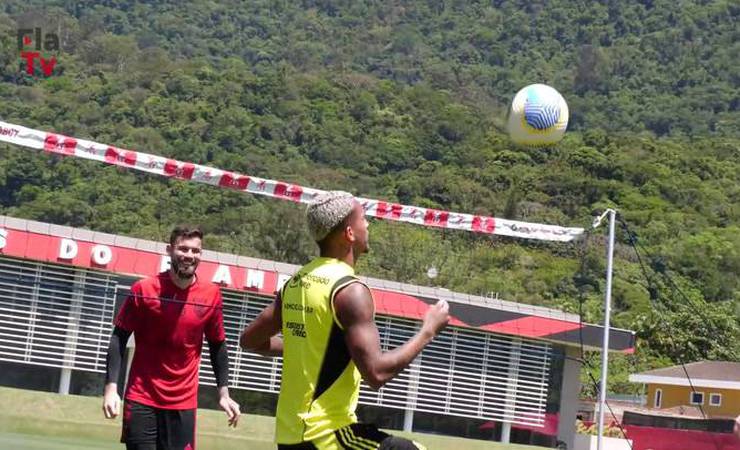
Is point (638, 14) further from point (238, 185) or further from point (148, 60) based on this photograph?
point (238, 185)

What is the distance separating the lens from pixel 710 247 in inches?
3113

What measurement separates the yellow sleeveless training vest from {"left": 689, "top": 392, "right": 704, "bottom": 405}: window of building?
118 ft

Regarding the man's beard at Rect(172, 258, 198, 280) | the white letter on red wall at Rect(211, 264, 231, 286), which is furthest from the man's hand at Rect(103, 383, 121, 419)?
the white letter on red wall at Rect(211, 264, 231, 286)

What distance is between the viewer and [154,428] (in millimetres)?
6906

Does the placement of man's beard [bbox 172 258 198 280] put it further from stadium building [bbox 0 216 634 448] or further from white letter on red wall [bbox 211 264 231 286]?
white letter on red wall [bbox 211 264 231 286]

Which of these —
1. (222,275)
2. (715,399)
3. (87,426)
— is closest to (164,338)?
(87,426)

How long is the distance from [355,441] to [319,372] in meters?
0.24

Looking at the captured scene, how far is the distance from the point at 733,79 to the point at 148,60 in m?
61.7

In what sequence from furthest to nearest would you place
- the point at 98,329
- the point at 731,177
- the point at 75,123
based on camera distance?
the point at 731,177
the point at 75,123
the point at 98,329

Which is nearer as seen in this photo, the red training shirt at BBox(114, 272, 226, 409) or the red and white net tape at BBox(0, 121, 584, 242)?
the red training shirt at BBox(114, 272, 226, 409)

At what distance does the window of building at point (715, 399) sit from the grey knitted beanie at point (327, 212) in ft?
117

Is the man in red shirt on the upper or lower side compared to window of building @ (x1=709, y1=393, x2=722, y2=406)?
lower

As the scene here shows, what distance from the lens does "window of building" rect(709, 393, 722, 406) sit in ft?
127

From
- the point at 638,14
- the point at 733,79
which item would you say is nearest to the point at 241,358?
the point at 733,79
